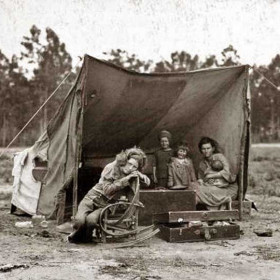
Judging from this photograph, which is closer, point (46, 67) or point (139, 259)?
point (139, 259)

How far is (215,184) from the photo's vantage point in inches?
316

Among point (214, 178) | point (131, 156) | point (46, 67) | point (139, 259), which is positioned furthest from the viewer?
point (46, 67)

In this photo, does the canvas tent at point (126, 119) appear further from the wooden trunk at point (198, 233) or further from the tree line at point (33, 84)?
the tree line at point (33, 84)

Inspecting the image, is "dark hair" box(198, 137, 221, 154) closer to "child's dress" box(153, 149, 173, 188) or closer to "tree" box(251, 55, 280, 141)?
"child's dress" box(153, 149, 173, 188)

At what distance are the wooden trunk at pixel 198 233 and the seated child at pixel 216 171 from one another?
173cm

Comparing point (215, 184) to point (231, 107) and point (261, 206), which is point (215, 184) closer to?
point (231, 107)

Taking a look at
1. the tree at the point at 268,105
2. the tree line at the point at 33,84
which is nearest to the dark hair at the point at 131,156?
the tree line at the point at 33,84

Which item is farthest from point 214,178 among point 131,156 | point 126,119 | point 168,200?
point 131,156

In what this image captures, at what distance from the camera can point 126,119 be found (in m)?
8.54

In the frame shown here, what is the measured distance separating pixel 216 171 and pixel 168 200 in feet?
5.90

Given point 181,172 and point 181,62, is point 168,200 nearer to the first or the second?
point 181,172

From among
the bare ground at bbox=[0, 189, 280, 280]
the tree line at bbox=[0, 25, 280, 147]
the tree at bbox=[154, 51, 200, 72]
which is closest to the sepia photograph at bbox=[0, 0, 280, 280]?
the bare ground at bbox=[0, 189, 280, 280]

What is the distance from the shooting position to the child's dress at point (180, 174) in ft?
26.8

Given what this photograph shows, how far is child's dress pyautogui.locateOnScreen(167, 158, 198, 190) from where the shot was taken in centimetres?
818
